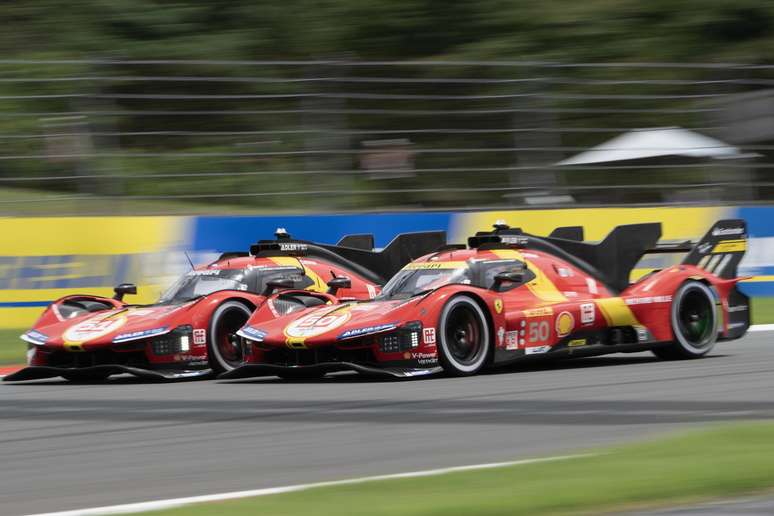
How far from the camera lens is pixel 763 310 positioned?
15992 millimetres

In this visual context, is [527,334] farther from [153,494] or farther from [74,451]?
[153,494]

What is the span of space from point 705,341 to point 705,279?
0.57 m

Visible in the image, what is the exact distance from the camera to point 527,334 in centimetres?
1059

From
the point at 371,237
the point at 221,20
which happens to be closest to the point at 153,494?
the point at 371,237

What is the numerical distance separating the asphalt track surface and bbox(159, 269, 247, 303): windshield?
117cm

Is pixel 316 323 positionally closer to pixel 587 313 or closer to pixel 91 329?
pixel 91 329

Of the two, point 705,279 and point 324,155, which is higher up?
point 324,155

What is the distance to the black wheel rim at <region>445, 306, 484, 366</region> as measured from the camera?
1023 cm

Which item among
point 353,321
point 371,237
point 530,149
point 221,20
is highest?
point 221,20

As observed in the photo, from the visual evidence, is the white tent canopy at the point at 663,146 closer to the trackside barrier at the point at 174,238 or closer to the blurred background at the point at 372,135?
the blurred background at the point at 372,135

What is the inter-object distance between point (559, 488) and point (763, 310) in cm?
1167

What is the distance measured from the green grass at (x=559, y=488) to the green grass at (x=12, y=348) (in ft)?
27.1

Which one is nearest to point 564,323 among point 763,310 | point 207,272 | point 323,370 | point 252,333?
point 323,370

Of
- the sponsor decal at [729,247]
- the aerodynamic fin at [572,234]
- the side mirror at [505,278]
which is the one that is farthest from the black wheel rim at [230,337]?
the sponsor decal at [729,247]
